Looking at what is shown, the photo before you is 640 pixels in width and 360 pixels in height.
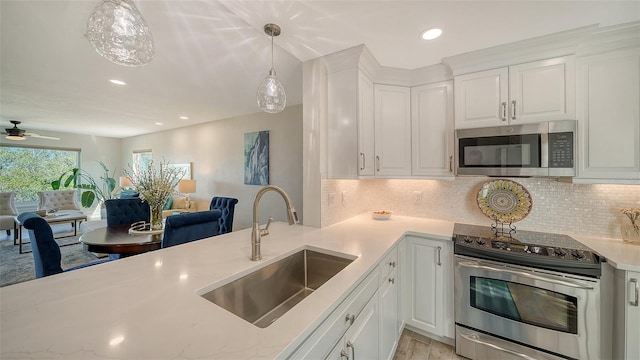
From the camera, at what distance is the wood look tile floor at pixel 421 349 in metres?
1.85

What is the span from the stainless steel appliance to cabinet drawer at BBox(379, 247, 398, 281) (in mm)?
488

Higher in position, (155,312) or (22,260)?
(155,312)

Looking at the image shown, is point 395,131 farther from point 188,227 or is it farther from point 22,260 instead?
point 22,260

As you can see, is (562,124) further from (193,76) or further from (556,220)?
(193,76)

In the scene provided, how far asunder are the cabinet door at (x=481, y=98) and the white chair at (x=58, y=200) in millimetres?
8367

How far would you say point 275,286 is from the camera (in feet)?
4.46

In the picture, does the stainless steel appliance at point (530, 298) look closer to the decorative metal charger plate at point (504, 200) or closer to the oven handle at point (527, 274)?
the oven handle at point (527, 274)

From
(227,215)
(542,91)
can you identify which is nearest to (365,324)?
(542,91)

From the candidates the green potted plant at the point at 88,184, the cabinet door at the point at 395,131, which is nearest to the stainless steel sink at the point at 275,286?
the cabinet door at the point at 395,131

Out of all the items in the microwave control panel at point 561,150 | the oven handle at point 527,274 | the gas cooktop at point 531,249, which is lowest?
the oven handle at point 527,274

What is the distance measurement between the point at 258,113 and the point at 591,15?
4.11 meters

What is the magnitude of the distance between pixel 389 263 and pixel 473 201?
1293 millimetres

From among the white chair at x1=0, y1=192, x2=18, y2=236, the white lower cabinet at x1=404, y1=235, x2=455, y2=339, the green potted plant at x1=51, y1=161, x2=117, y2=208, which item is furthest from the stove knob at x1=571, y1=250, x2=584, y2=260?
the green potted plant at x1=51, y1=161, x2=117, y2=208

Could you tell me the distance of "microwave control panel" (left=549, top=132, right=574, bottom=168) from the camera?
1664mm
